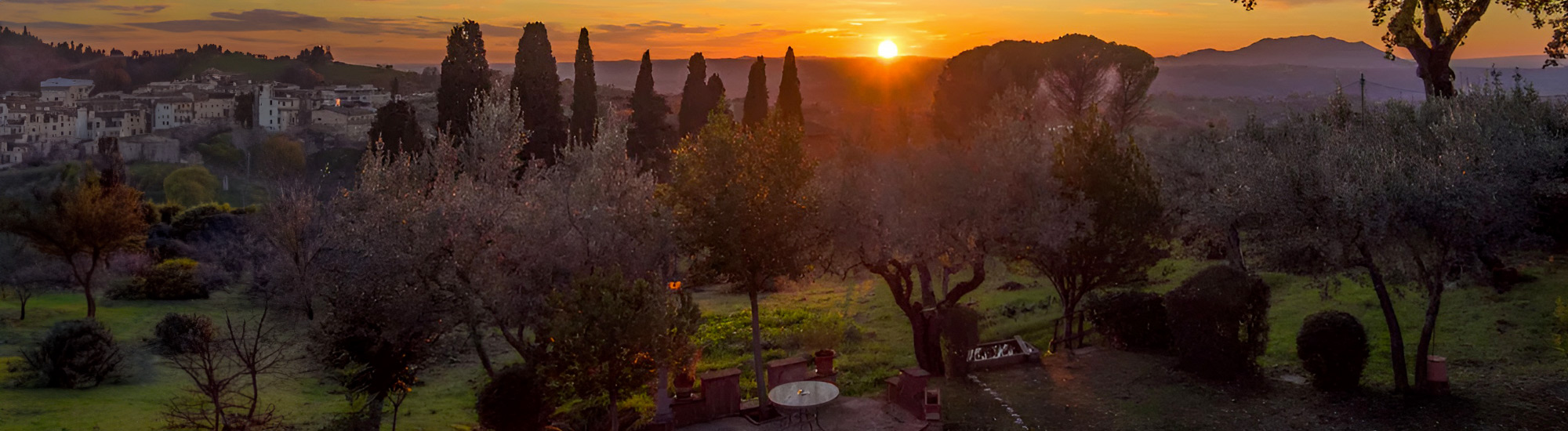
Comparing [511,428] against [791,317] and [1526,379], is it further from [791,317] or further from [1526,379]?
[1526,379]

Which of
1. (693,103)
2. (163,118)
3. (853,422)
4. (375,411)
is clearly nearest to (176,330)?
(375,411)

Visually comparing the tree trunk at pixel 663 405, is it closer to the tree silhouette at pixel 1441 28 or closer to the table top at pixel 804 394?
the table top at pixel 804 394

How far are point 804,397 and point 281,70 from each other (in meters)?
203

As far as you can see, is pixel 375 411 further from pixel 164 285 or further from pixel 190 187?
pixel 190 187

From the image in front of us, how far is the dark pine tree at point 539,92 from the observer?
48531 millimetres

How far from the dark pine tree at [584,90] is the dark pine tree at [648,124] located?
14.4 ft

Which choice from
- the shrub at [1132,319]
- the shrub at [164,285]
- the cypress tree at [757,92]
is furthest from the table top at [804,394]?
the cypress tree at [757,92]

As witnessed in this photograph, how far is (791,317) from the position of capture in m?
32.4

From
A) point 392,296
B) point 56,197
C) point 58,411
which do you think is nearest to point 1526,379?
point 392,296

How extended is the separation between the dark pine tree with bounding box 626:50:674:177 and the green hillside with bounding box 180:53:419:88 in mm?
128582

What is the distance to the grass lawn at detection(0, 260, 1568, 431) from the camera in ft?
55.2

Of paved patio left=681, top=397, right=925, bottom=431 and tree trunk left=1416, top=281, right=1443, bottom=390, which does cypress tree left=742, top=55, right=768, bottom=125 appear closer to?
paved patio left=681, top=397, right=925, bottom=431

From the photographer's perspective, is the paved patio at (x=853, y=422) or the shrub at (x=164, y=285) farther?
the shrub at (x=164, y=285)

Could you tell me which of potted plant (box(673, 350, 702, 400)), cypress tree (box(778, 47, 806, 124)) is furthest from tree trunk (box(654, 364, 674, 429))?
cypress tree (box(778, 47, 806, 124))
